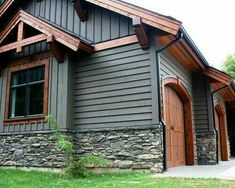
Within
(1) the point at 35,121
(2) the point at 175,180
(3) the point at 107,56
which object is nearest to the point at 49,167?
(1) the point at 35,121

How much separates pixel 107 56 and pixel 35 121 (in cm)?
293

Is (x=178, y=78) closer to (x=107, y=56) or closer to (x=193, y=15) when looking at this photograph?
(x=107, y=56)

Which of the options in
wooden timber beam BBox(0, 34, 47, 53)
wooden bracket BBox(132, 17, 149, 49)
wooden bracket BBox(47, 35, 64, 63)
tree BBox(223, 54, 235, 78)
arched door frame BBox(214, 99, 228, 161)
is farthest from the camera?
tree BBox(223, 54, 235, 78)

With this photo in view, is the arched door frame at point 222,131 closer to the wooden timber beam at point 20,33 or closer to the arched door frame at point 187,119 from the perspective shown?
the arched door frame at point 187,119

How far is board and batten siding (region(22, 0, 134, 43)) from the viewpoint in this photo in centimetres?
865

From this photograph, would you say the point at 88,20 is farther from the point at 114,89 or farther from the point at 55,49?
the point at 114,89

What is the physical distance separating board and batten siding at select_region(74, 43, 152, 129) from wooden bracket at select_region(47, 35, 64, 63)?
0.52 metres

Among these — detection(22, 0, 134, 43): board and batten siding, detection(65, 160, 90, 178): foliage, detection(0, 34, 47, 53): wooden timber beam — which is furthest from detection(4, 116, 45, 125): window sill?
detection(22, 0, 134, 43): board and batten siding

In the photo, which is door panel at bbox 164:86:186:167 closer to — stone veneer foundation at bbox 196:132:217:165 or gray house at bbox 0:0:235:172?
gray house at bbox 0:0:235:172

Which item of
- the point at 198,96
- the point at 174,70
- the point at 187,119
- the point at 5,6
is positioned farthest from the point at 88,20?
the point at 198,96

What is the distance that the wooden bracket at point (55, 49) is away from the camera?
8.74 meters

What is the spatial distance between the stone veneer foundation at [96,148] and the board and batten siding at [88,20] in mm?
2837

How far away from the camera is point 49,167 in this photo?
8.52 metres

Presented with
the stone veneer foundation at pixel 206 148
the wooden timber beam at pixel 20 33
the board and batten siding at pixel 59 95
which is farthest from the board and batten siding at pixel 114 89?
the stone veneer foundation at pixel 206 148
